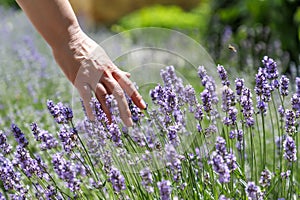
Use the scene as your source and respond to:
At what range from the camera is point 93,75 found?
2.27 meters

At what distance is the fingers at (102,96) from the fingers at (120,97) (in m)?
0.03

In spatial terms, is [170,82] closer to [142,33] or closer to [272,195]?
[272,195]

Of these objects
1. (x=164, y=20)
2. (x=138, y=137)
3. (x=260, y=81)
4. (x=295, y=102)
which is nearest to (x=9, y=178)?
(x=138, y=137)

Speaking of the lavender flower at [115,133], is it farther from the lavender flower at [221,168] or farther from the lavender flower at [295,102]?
the lavender flower at [295,102]

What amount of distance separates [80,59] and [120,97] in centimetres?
24

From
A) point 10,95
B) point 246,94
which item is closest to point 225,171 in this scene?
point 246,94

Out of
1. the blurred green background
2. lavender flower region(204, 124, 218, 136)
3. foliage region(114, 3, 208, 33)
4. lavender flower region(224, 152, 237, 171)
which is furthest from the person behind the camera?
foliage region(114, 3, 208, 33)

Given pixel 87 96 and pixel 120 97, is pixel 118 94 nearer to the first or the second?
pixel 120 97

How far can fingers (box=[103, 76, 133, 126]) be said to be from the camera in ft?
7.33

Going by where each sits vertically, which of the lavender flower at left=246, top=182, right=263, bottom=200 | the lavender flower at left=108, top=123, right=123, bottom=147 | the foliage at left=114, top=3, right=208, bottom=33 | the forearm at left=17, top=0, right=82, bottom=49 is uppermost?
the foliage at left=114, top=3, right=208, bottom=33

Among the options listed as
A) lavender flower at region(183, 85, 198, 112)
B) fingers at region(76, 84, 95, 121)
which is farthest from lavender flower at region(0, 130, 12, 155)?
lavender flower at region(183, 85, 198, 112)

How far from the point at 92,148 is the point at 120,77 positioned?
329mm

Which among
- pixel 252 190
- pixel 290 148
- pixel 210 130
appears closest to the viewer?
pixel 252 190

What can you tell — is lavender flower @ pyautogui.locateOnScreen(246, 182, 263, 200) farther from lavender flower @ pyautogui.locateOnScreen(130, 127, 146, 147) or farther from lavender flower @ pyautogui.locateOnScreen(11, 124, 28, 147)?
lavender flower @ pyautogui.locateOnScreen(11, 124, 28, 147)
